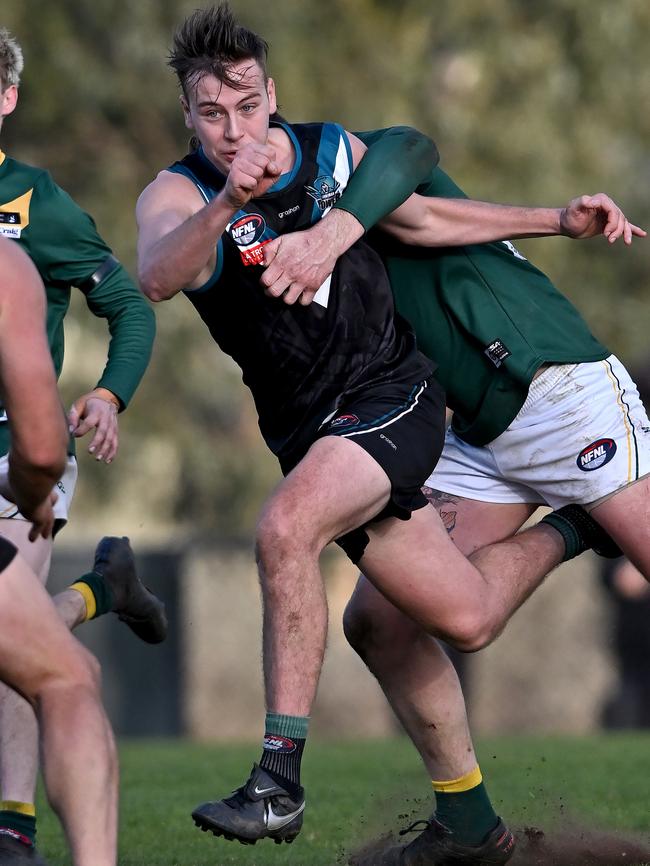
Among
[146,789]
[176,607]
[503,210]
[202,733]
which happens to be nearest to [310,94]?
[176,607]

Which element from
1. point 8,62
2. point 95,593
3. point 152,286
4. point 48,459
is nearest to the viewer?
point 48,459

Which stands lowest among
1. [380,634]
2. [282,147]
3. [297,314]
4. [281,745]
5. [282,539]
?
[380,634]

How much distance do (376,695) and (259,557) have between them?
10.6 m

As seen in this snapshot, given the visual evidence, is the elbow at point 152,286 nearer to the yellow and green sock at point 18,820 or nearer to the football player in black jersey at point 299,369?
the football player in black jersey at point 299,369

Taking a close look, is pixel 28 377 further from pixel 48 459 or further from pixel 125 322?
pixel 125 322

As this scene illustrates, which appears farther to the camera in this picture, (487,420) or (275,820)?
(487,420)

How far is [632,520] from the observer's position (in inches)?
220

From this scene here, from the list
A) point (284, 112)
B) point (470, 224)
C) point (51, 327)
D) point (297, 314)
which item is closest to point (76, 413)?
point (51, 327)

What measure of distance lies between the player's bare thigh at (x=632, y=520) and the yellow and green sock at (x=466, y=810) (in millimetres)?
948

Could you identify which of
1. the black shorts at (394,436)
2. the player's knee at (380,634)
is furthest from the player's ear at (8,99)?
the player's knee at (380,634)

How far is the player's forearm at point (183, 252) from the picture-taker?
4.72 metres

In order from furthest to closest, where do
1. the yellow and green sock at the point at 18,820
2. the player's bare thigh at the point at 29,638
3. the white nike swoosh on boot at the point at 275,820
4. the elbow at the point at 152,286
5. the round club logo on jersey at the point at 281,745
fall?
1. the yellow and green sock at the point at 18,820
2. the elbow at the point at 152,286
3. the round club logo on jersey at the point at 281,745
4. the white nike swoosh on boot at the point at 275,820
5. the player's bare thigh at the point at 29,638

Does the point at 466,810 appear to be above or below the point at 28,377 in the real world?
below

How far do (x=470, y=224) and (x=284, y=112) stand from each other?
9.09 metres
